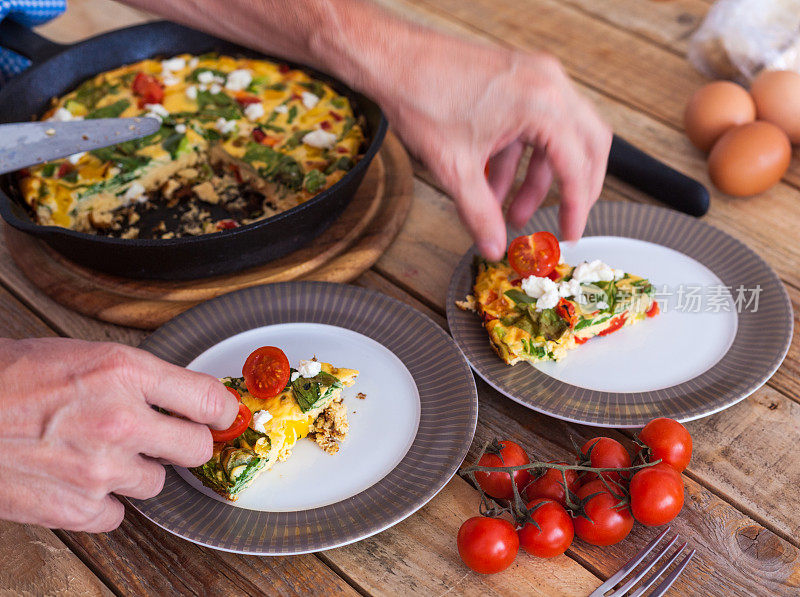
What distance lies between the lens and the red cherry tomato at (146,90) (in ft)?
9.36

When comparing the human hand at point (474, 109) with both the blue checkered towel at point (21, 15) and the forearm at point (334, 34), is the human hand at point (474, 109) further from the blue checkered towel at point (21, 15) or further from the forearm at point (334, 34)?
the blue checkered towel at point (21, 15)

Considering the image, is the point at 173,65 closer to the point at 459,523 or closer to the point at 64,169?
the point at 64,169

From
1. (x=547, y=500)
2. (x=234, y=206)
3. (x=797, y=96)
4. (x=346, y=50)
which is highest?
(x=346, y=50)

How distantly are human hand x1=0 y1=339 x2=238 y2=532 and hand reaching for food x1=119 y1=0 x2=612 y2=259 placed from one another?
722 mm

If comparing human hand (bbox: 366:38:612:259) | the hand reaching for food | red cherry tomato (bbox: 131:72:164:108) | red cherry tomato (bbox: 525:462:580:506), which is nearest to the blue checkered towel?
red cherry tomato (bbox: 131:72:164:108)

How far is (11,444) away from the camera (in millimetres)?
1378

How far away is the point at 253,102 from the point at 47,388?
5.71 ft

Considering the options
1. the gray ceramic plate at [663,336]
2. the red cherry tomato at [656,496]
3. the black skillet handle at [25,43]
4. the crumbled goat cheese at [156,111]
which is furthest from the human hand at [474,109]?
the black skillet handle at [25,43]

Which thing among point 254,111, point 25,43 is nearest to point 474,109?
point 254,111

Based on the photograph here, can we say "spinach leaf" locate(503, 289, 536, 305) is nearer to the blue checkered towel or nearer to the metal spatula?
the metal spatula

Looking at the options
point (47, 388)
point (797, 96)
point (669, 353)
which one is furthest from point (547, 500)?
point (797, 96)

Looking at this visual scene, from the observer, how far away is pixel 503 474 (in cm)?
168

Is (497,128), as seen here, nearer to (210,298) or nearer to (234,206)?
(210,298)

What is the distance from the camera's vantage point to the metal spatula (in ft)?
7.67
